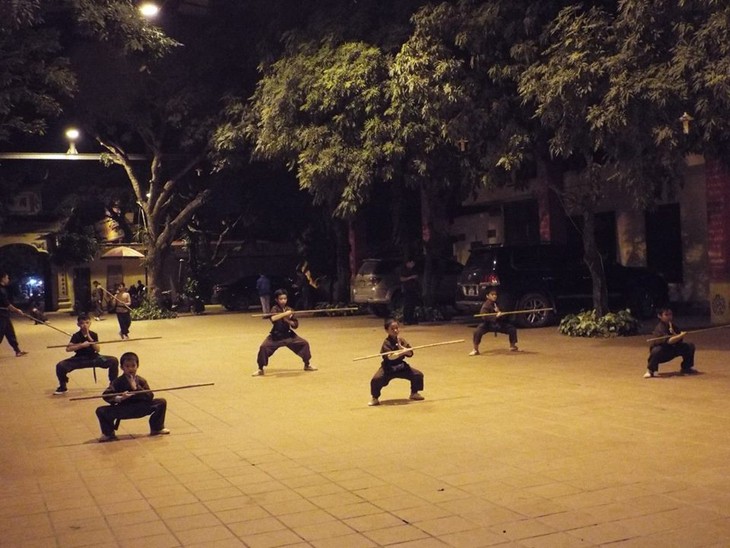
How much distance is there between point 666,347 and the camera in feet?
40.0

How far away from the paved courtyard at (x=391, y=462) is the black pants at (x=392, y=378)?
0.88 ft

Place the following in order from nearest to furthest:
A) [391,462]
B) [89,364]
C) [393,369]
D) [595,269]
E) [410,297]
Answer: [391,462] < [393,369] < [89,364] < [595,269] < [410,297]

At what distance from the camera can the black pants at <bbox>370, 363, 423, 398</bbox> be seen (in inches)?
431

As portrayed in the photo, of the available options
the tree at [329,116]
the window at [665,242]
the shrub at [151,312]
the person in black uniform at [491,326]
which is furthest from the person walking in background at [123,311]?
the window at [665,242]

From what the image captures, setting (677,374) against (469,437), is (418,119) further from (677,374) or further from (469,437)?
(469,437)

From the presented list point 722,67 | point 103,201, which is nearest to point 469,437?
point 722,67

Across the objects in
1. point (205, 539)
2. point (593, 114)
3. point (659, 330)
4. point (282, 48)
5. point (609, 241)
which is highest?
point (282, 48)

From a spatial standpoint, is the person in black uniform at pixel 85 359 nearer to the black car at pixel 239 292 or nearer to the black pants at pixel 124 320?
the black pants at pixel 124 320

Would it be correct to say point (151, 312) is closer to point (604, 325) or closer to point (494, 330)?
point (604, 325)

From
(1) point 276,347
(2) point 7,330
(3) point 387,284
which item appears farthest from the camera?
(3) point 387,284

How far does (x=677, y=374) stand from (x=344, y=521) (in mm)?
7863

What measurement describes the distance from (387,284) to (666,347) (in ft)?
46.7

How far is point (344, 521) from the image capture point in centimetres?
614

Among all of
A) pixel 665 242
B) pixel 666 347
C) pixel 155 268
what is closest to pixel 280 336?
pixel 666 347
